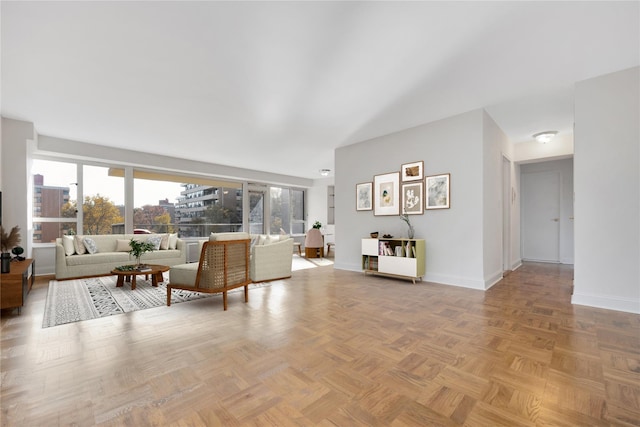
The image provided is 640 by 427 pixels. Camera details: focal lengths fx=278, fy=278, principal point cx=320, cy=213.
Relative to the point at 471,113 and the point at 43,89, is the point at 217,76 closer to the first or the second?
the point at 43,89

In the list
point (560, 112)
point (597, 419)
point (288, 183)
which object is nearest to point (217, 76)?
point (597, 419)

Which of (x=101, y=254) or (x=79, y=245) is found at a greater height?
(x=79, y=245)

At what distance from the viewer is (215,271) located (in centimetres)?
328

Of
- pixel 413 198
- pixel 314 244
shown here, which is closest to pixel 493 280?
pixel 413 198

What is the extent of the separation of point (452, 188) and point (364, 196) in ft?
5.81

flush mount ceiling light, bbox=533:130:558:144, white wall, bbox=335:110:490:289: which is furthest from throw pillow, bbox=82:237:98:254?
flush mount ceiling light, bbox=533:130:558:144

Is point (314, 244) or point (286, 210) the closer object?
point (314, 244)

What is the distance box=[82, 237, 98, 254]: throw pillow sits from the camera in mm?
5406

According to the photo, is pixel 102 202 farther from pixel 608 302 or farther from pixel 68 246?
pixel 608 302

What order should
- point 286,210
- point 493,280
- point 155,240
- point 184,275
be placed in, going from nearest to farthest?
point 184,275
point 493,280
point 155,240
point 286,210

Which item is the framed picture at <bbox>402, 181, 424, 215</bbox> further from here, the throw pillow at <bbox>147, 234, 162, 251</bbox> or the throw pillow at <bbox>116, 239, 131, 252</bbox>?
the throw pillow at <bbox>116, 239, 131, 252</bbox>

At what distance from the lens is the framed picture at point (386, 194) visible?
17.0ft

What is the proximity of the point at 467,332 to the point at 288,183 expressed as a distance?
7.99m

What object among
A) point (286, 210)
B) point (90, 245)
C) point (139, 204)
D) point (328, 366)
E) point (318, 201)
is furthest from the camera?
point (318, 201)
